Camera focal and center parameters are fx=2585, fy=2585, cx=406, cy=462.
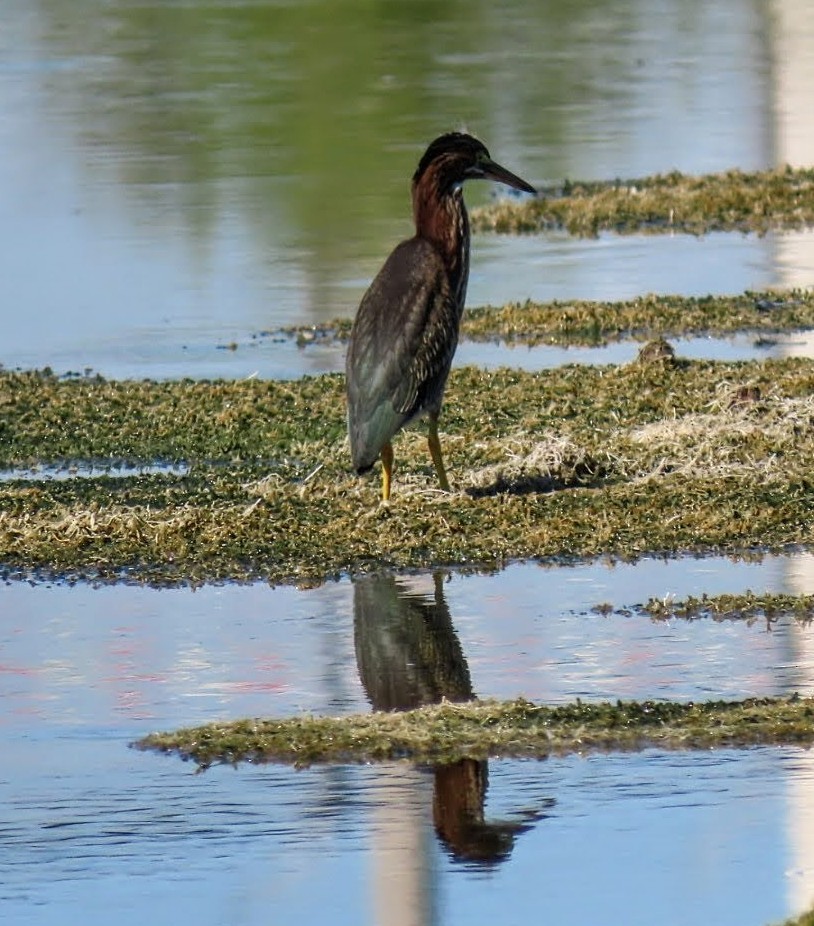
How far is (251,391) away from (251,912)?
810 centimetres

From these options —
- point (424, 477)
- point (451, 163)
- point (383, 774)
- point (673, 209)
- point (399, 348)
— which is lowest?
point (673, 209)

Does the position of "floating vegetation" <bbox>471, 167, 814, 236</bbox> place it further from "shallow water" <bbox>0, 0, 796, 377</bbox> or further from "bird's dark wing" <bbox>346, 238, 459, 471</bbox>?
"bird's dark wing" <bbox>346, 238, 459, 471</bbox>

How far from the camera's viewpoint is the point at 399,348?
12.2 metres

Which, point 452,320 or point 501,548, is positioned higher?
point 452,320

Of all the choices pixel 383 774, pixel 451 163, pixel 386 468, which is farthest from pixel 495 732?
A: pixel 451 163

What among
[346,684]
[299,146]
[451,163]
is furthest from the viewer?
[299,146]

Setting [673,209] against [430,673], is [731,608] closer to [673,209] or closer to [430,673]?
[430,673]

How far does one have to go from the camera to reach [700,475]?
12141 mm

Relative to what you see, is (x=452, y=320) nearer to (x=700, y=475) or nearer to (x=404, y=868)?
(x=700, y=475)

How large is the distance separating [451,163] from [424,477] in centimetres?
155

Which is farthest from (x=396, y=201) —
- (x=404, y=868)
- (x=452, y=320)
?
(x=404, y=868)

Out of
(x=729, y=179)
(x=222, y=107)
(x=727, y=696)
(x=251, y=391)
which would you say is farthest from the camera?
(x=222, y=107)

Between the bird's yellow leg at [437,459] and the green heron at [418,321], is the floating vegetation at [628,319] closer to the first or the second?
the green heron at [418,321]

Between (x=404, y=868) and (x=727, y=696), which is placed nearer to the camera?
(x=404, y=868)
